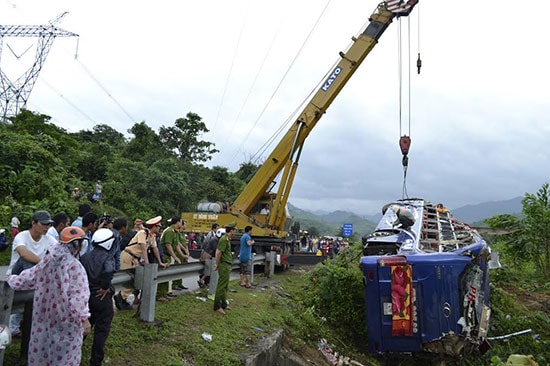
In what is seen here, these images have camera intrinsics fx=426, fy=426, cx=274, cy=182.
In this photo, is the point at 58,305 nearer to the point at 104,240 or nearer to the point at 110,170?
the point at 104,240

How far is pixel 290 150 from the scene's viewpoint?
1381cm

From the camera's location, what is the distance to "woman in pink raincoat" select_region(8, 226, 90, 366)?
335 centimetres

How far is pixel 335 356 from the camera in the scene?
7.10 metres

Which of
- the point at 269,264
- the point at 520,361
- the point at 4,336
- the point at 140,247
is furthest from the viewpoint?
the point at 269,264

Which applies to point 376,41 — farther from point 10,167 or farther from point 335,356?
point 10,167

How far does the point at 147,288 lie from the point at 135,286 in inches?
8.9

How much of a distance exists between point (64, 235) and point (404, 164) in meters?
10.7

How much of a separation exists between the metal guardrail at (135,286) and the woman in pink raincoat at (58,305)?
0.17m

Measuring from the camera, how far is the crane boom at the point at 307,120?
13.8 m

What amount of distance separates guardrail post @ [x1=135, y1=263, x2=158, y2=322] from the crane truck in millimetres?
7881

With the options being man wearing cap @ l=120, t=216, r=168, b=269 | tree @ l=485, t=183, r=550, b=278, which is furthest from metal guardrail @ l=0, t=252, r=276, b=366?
tree @ l=485, t=183, r=550, b=278

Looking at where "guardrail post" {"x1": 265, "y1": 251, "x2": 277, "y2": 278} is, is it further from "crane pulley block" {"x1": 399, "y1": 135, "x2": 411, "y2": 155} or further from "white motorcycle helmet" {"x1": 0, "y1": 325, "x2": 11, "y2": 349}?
"white motorcycle helmet" {"x1": 0, "y1": 325, "x2": 11, "y2": 349}

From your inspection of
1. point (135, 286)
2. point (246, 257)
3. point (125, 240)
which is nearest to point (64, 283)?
point (135, 286)

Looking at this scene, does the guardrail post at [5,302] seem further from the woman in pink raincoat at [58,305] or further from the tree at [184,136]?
the tree at [184,136]
